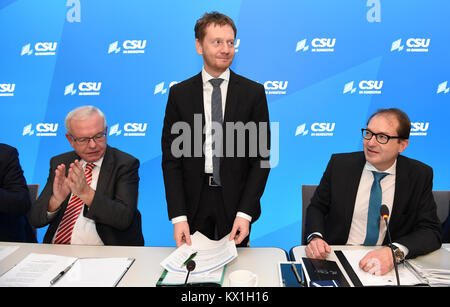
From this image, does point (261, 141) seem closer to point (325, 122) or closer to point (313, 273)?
point (313, 273)

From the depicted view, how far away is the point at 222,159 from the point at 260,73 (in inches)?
76.1

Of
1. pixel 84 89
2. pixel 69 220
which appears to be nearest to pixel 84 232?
pixel 69 220

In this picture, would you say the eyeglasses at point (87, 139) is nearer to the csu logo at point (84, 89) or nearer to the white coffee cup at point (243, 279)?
the white coffee cup at point (243, 279)

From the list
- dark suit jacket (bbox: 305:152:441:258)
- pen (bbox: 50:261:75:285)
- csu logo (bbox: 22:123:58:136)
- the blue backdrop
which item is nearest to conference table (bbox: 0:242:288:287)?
pen (bbox: 50:261:75:285)

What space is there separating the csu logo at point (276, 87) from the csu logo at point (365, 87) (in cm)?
61

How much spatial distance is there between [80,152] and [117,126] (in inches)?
65.9

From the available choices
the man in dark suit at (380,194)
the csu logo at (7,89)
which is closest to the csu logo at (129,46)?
the csu logo at (7,89)

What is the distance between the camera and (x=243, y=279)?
142cm

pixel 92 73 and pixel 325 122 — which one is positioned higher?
pixel 92 73

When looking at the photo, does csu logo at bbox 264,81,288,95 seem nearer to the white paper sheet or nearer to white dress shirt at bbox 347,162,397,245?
white dress shirt at bbox 347,162,397,245

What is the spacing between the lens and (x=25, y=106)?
150 inches
